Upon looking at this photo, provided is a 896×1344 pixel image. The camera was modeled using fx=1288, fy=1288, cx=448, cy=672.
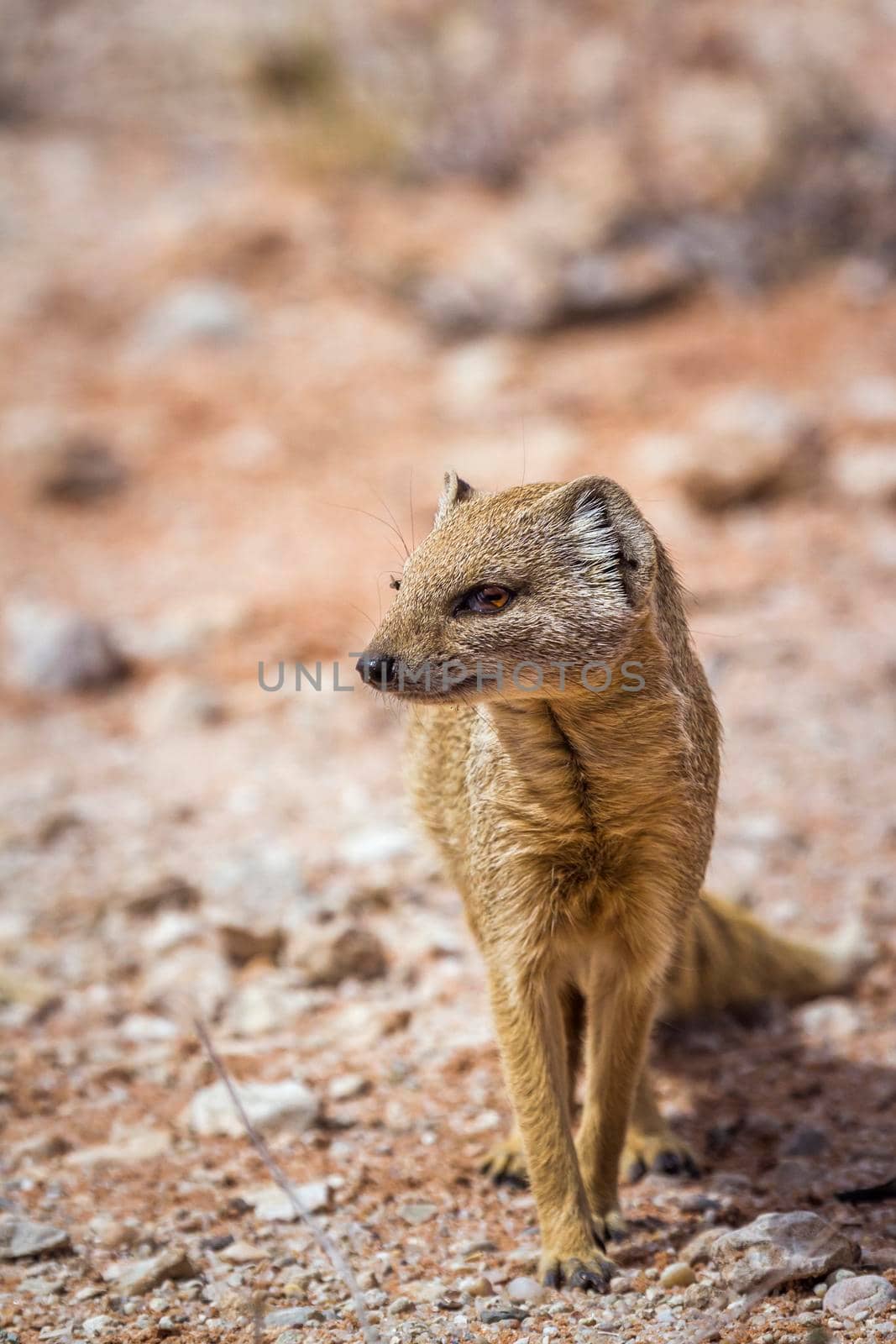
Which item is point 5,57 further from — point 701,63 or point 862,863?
point 862,863

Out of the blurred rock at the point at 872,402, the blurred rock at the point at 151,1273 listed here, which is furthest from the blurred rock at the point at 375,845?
the blurred rock at the point at 872,402

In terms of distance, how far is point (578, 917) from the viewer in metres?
2.74

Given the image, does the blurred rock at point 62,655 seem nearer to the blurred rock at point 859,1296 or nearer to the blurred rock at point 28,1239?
the blurred rock at point 28,1239

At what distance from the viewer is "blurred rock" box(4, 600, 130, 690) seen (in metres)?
6.39

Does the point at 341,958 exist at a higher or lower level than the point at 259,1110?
higher

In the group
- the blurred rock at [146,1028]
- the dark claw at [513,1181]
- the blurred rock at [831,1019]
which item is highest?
the blurred rock at [146,1028]

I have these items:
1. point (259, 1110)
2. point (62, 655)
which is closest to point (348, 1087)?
point (259, 1110)

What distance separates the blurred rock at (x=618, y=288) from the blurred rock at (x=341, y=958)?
6779mm

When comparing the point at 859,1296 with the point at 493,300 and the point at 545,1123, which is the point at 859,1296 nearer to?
the point at 545,1123

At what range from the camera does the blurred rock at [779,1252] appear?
244 centimetres

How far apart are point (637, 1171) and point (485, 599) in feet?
5.20

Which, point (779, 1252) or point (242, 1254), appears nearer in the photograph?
point (779, 1252)

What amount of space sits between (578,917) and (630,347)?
739 centimetres

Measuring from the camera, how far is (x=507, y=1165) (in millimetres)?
3160
